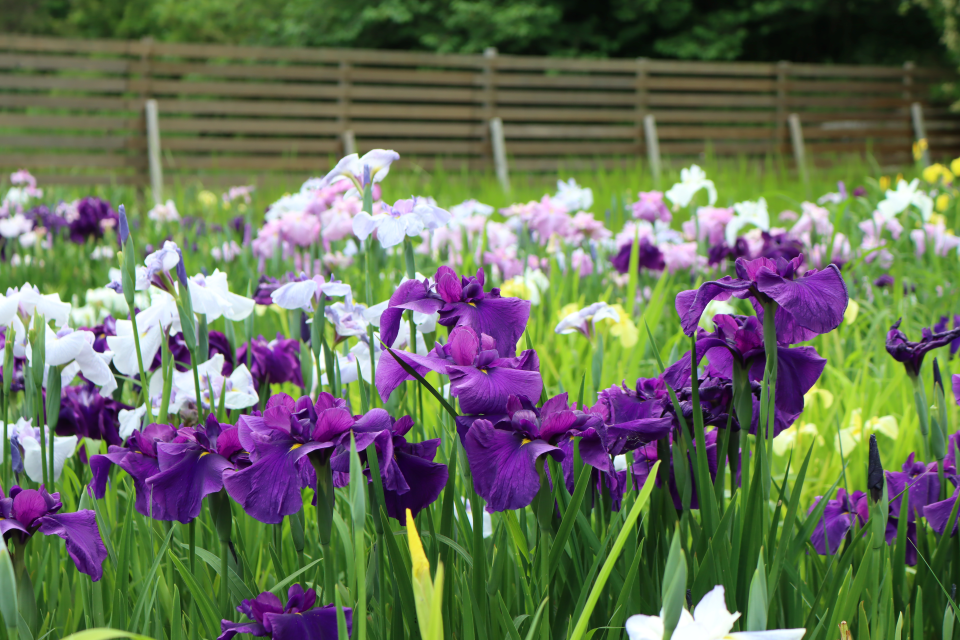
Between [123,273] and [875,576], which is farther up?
[123,273]

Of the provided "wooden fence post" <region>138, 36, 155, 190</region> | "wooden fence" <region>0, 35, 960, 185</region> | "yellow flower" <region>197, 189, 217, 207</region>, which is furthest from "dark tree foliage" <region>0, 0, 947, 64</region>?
"yellow flower" <region>197, 189, 217, 207</region>

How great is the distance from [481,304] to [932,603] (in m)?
0.59

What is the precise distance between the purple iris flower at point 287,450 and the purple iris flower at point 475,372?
5 centimetres

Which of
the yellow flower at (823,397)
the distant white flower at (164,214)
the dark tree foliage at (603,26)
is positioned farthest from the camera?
the dark tree foliage at (603,26)

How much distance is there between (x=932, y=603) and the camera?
826mm

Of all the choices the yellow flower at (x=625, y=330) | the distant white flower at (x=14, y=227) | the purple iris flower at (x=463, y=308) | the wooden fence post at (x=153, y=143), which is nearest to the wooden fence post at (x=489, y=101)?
the wooden fence post at (x=153, y=143)

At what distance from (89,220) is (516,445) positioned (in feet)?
9.85

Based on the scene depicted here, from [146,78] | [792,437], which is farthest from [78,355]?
[146,78]

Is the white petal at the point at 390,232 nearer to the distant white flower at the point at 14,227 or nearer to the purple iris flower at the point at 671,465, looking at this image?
the purple iris flower at the point at 671,465

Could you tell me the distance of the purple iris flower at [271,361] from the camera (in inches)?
46.9

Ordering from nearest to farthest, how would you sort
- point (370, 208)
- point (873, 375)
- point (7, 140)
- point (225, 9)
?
point (370, 208) < point (873, 375) < point (7, 140) < point (225, 9)

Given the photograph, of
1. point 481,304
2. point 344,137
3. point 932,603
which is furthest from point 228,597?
point 344,137

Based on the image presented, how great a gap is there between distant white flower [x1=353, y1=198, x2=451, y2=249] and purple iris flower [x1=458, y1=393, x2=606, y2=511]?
15.7 inches

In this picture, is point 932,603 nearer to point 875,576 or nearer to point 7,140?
point 875,576
